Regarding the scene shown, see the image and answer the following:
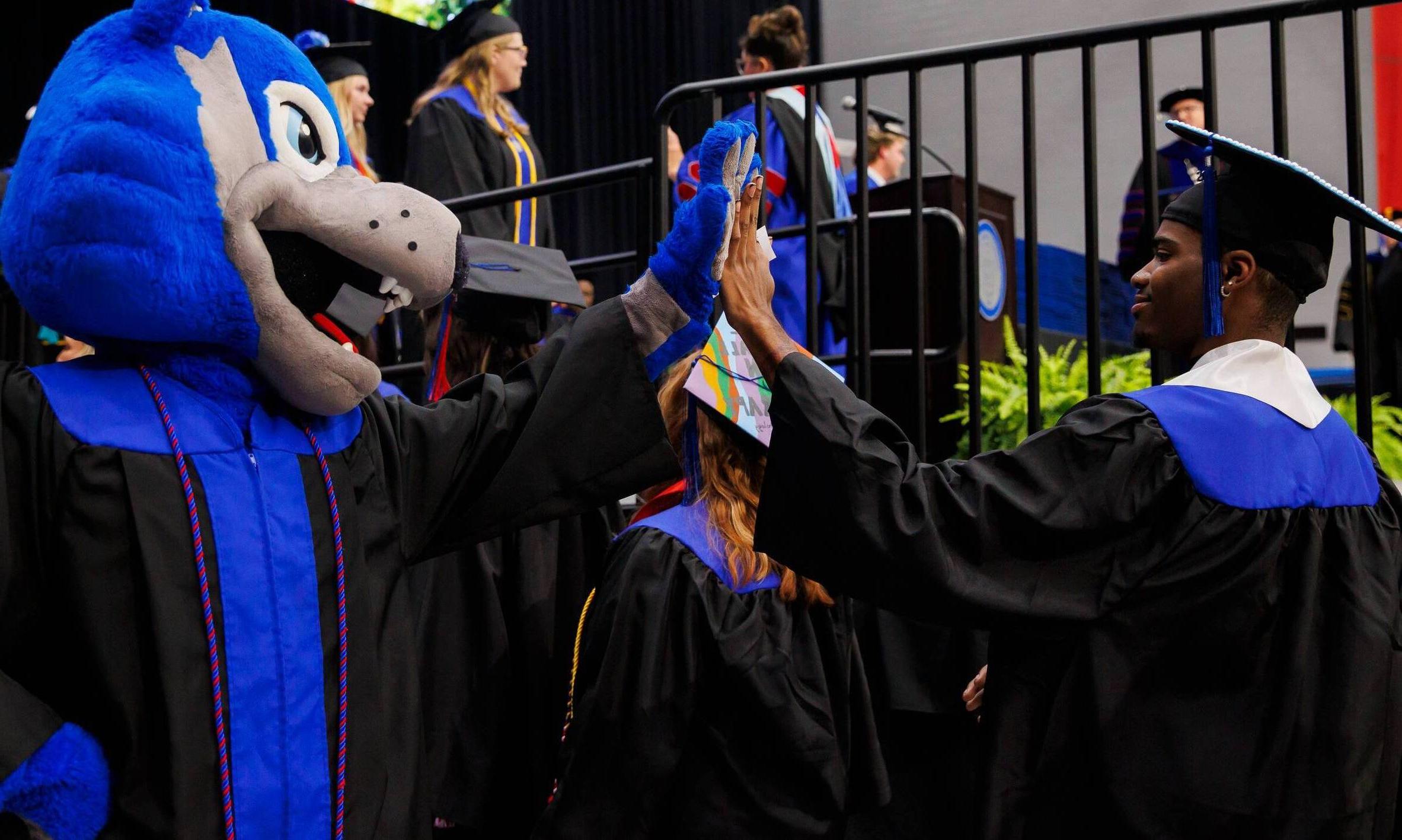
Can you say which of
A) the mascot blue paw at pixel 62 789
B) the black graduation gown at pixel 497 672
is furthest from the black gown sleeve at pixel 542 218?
the mascot blue paw at pixel 62 789

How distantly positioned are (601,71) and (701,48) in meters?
0.89

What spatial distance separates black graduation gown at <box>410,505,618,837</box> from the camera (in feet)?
10.1

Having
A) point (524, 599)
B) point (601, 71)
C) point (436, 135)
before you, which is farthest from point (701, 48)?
point (524, 599)

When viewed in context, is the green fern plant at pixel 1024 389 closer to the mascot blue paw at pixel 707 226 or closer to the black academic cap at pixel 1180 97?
the mascot blue paw at pixel 707 226

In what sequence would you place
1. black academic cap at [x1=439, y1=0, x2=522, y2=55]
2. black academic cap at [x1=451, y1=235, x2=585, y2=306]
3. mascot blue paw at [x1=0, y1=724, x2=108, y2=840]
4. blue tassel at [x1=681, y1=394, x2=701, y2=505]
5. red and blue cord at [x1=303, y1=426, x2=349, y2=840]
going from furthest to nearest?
1. black academic cap at [x1=439, y1=0, x2=522, y2=55]
2. black academic cap at [x1=451, y1=235, x2=585, y2=306]
3. blue tassel at [x1=681, y1=394, x2=701, y2=505]
4. red and blue cord at [x1=303, y1=426, x2=349, y2=840]
5. mascot blue paw at [x1=0, y1=724, x2=108, y2=840]

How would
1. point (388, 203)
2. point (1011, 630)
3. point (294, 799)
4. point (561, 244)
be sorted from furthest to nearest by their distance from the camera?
point (561, 244) < point (1011, 630) < point (388, 203) < point (294, 799)

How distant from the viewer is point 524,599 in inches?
126

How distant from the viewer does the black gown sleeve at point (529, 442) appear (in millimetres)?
1979

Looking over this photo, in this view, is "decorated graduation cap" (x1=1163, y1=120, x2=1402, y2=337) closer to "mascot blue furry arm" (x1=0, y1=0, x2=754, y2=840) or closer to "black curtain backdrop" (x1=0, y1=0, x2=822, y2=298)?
"mascot blue furry arm" (x1=0, y1=0, x2=754, y2=840)

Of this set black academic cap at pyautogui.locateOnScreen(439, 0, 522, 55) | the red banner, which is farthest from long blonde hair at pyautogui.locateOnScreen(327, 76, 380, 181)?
the red banner

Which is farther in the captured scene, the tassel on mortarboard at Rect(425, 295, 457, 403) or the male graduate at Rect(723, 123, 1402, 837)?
the tassel on mortarboard at Rect(425, 295, 457, 403)

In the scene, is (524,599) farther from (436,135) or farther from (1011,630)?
(436,135)

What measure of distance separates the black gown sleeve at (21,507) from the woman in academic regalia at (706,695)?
3.90ft

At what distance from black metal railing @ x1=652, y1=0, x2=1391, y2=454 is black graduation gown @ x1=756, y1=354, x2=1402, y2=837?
2.45 ft
